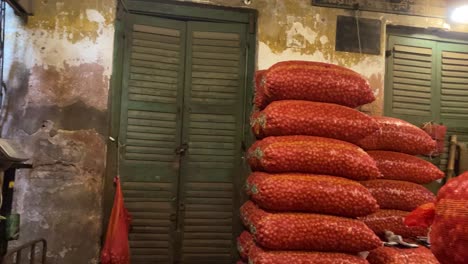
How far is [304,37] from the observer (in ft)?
11.1

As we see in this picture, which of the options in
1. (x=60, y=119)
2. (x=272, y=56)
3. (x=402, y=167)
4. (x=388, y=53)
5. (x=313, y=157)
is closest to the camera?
(x=313, y=157)

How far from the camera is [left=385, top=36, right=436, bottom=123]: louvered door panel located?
355cm

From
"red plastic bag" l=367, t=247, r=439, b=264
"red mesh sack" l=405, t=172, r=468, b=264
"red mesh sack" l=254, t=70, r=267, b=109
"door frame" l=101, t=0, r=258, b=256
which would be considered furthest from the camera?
"door frame" l=101, t=0, r=258, b=256

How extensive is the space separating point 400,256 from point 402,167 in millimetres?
676

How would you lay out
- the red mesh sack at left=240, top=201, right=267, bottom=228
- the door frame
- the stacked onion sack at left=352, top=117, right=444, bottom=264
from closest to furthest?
the red mesh sack at left=240, top=201, right=267, bottom=228 → the stacked onion sack at left=352, top=117, right=444, bottom=264 → the door frame

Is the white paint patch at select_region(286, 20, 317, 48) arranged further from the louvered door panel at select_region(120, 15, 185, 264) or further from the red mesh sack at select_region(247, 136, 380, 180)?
the red mesh sack at select_region(247, 136, 380, 180)

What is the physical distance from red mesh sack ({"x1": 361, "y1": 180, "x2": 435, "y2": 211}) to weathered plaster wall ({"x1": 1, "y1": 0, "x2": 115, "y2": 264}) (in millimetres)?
1973

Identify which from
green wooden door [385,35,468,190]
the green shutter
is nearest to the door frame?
green wooden door [385,35,468,190]

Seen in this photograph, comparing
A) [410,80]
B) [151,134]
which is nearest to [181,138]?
[151,134]

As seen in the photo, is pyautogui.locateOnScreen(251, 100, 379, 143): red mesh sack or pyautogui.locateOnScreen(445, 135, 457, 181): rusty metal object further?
pyautogui.locateOnScreen(445, 135, 457, 181): rusty metal object

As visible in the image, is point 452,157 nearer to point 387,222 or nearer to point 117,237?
point 387,222

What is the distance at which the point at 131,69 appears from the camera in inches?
125

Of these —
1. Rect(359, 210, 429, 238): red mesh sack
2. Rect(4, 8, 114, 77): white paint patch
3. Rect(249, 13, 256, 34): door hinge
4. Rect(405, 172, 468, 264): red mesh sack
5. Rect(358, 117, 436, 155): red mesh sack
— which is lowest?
Rect(359, 210, 429, 238): red mesh sack

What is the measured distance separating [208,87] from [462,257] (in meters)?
2.41
